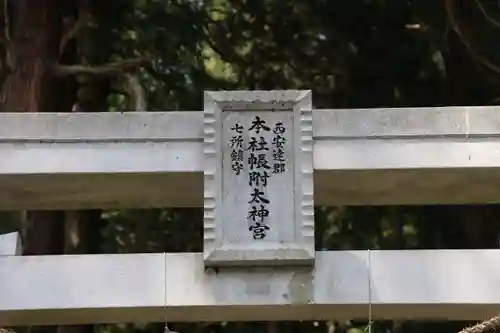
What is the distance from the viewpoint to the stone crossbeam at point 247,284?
3.46 meters

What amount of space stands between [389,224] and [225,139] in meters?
3.65

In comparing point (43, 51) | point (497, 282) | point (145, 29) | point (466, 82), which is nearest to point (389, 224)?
point (466, 82)

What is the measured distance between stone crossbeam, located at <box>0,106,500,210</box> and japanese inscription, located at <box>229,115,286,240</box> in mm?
144

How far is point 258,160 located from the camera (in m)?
3.56

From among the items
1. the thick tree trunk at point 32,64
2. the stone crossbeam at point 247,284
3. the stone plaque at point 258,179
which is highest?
the thick tree trunk at point 32,64

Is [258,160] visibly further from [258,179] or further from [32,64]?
[32,64]

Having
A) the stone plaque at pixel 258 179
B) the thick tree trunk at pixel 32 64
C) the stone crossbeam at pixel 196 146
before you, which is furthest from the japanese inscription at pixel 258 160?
the thick tree trunk at pixel 32 64

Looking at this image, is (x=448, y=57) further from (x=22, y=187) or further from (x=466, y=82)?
(x=22, y=187)

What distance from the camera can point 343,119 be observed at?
3605 millimetres

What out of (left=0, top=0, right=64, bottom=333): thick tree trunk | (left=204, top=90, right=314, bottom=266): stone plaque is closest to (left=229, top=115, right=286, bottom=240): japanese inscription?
(left=204, top=90, right=314, bottom=266): stone plaque

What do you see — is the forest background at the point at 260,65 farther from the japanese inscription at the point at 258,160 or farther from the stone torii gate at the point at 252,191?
the japanese inscription at the point at 258,160

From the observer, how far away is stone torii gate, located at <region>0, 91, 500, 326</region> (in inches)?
136

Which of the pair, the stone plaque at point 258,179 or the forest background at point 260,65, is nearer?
the stone plaque at point 258,179

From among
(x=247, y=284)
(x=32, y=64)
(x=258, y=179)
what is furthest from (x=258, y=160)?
(x=32, y=64)
